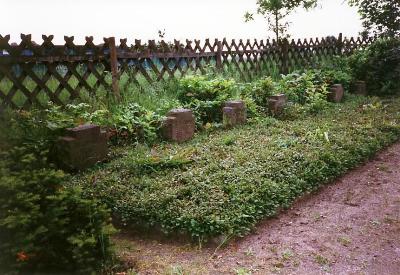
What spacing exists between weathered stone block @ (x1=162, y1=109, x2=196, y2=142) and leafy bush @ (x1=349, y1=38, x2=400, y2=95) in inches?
261

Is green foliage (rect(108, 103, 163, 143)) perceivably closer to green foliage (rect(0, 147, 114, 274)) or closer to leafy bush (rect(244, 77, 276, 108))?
leafy bush (rect(244, 77, 276, 108))

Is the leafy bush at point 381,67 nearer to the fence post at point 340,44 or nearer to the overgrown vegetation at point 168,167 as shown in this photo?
the overgrown vegetation at point 168,167

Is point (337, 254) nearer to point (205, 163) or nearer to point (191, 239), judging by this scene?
point (191, 239)

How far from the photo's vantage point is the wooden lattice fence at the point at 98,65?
5844 millimetres

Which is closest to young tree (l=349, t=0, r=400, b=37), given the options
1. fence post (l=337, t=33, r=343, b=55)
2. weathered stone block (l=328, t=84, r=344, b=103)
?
fence post (l=337, t=33, r=343, b=55)

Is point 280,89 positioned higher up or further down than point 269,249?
Result: higher up

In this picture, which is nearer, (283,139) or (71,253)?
(71,253)

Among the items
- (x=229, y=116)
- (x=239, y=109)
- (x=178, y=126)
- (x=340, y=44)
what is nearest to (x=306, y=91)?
(x=239, y=109)

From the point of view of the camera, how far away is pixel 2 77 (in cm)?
568

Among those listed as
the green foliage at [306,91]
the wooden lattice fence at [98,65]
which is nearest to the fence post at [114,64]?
the wooden lattice fence at [98,65]

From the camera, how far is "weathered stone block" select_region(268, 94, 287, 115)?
7.68 meters

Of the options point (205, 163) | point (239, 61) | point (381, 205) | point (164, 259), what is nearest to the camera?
point (164, 259)

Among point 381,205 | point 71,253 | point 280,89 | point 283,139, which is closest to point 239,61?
point 280,89

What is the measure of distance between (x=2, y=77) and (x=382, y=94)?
893 centimetres
